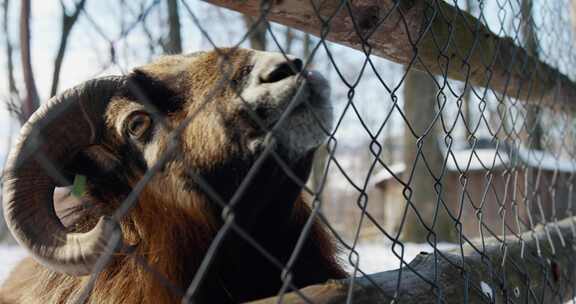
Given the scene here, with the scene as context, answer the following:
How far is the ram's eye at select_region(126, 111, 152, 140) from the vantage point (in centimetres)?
267

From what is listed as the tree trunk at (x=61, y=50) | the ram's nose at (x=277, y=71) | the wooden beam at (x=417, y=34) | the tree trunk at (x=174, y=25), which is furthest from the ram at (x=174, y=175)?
the tree trunk at (x=174, y=25)

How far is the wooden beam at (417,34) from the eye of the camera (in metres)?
1.90

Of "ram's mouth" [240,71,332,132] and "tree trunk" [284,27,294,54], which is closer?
"ram's mouth" [240,71,332,132]

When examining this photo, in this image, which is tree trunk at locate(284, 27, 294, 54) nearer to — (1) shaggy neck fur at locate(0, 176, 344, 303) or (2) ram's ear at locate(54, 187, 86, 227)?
(2) ram's ear at locate(54, 187, 86, 227)

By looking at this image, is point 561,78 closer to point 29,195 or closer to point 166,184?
point 166,184

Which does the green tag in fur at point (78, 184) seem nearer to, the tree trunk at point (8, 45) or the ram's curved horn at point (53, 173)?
the ram's curved horn at point (53, 173)

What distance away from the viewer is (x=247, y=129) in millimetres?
2311

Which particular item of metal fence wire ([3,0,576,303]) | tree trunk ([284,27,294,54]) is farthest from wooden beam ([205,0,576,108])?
tree trunk ([284,27,294,54])

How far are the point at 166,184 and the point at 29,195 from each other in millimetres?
631

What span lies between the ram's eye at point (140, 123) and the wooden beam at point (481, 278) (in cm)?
135

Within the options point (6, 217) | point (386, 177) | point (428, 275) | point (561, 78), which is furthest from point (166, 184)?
point (386, 177)

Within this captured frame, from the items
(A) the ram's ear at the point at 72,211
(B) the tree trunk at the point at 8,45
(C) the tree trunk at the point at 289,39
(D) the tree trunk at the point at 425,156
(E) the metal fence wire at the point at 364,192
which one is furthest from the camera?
(C) the tree trunk at the point at 289,39

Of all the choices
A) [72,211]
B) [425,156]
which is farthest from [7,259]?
[425,156]

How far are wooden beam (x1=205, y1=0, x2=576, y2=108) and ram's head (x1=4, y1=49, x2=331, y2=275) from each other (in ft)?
0.74
